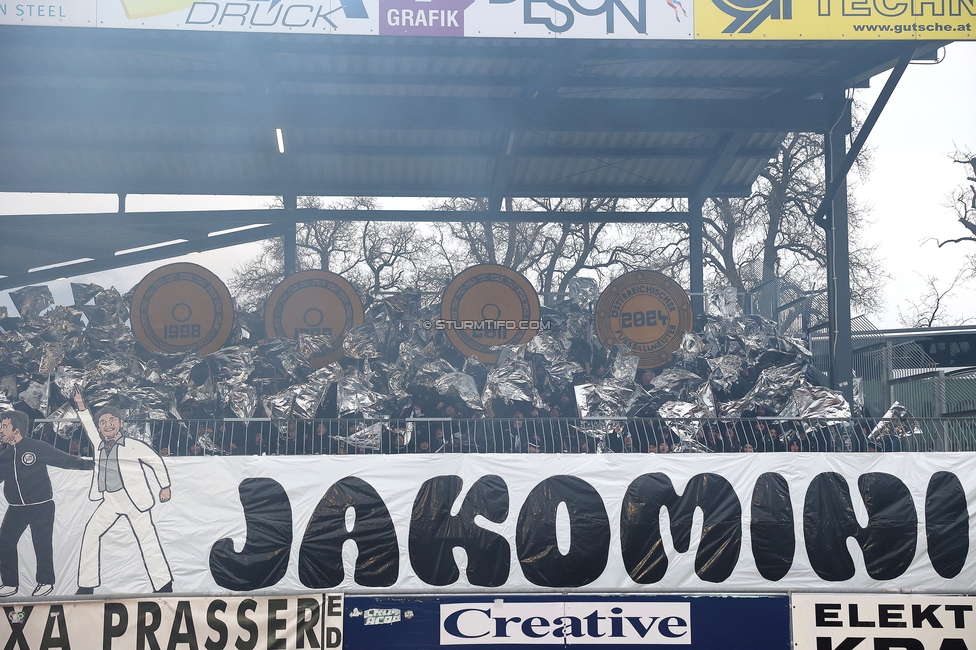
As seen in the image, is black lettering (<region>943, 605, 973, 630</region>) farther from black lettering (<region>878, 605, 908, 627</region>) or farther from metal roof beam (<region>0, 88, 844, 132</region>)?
metal roof beam (<region>0, 88, 844, 132</region>)

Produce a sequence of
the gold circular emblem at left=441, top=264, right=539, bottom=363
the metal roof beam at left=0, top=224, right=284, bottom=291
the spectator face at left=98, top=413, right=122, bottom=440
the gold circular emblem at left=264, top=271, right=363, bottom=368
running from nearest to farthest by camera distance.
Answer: the spectator face at left=98, top=413, right=122, bottom=440 < the gold circular emblem at left=264, top=271, right=363, bottom=368 < the gold circular emblem at left=441, top=264, right=539, bottom=363 < the metal roof beam at left=0, top=224, right=284, bottom=291

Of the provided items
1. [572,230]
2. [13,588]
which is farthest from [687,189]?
[572,230]

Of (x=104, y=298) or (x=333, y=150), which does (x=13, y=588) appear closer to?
(x=104, y=298)

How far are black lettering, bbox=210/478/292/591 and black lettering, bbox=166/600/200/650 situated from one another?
36cm

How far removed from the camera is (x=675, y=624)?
8641 millimetres

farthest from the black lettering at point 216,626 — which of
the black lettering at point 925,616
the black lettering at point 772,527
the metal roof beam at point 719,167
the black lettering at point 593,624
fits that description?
the metal roof beam at point 719,167

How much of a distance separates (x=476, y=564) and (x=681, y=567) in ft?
6.21

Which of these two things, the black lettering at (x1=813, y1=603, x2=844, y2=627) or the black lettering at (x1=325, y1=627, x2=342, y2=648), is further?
the black lettering at (x1=813, y1=603, x2=844, y2=627)

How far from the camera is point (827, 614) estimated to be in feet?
28.6

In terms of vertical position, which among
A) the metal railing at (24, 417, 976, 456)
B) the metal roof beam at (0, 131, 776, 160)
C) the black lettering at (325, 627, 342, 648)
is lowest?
the black lettering at (325, 627, 342, 648)

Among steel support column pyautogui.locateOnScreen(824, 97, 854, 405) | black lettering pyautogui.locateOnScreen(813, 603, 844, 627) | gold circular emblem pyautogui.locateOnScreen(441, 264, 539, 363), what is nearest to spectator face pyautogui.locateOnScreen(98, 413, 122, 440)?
gold circular emblem pyautogui.locateOnScreen(441, 264, 539, 363)

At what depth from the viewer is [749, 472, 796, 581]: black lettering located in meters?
8.92

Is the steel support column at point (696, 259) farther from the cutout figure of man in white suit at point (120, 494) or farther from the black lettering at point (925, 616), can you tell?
the cutout figure of man in white suit at point (120, 494)

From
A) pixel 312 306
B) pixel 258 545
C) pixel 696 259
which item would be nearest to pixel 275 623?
pixel 258 545
